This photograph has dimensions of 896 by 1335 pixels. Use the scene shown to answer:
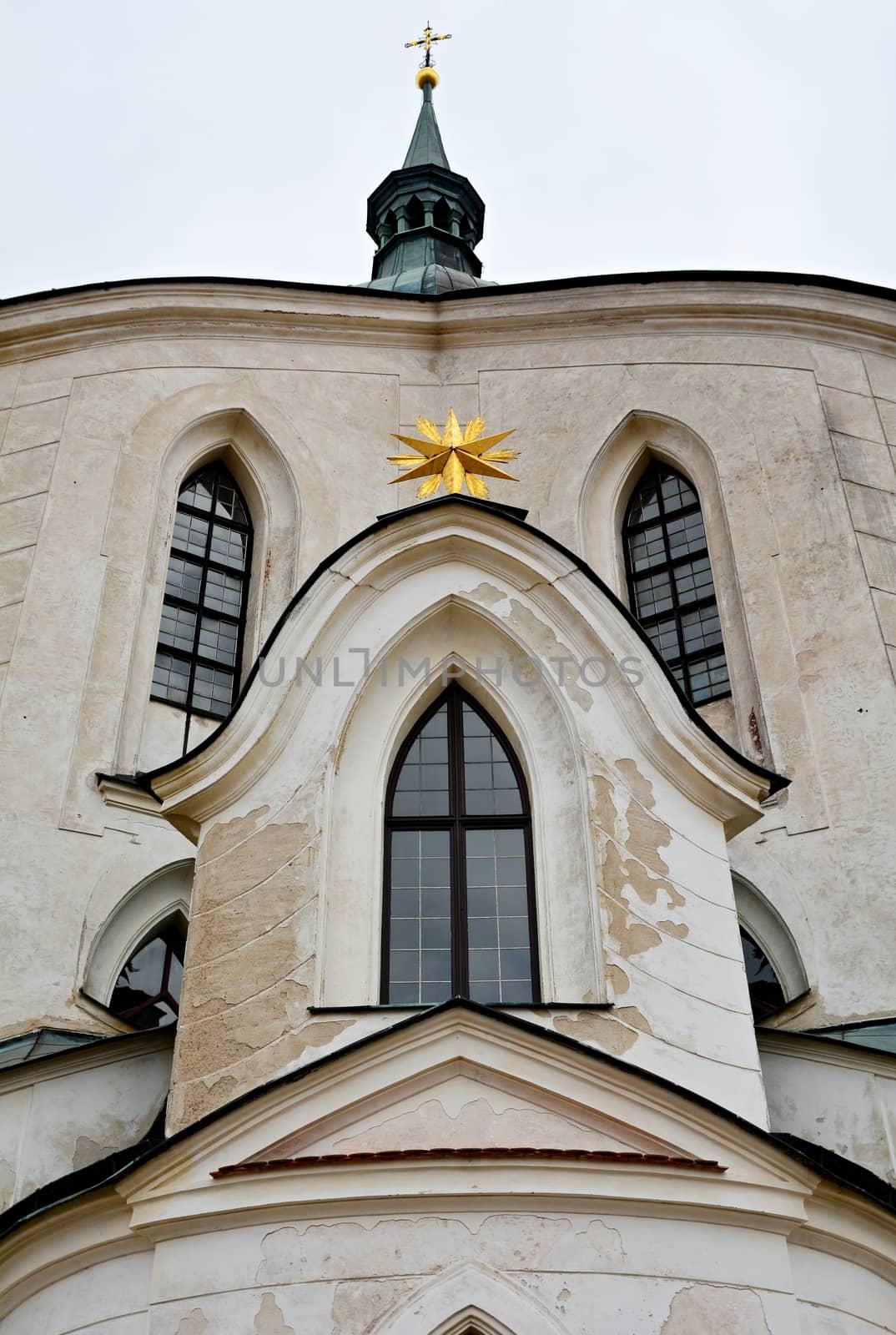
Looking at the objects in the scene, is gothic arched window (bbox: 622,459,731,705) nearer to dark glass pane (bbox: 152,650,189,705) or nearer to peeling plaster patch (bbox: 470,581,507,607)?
peeling plaster patch (bbox: 470,581,507,607)

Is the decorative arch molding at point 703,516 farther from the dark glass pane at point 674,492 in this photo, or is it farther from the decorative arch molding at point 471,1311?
the decorative arch molding at point 471,1311

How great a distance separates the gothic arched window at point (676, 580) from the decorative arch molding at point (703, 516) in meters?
0.12

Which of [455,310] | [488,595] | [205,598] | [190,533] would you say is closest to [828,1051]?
[488,595]

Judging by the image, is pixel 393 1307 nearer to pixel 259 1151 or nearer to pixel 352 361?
pixel 259 1151

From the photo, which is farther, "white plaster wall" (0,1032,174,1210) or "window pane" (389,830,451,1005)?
"white plaster wall" (0,1032,174,1210)

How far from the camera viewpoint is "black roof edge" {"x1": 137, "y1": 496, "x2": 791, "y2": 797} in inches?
441

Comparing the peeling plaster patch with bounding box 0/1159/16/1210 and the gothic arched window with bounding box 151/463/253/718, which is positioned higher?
the gothic arched window with bounding box 151/463/253/718

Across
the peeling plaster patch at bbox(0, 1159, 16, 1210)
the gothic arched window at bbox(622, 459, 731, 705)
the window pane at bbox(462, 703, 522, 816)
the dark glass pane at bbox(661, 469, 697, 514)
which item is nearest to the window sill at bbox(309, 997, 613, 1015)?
the window pane at bbox(462, 703, 522, 816)

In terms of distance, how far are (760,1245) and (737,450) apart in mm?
9308

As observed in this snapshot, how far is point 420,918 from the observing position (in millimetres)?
10812

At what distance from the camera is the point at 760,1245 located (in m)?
9.11

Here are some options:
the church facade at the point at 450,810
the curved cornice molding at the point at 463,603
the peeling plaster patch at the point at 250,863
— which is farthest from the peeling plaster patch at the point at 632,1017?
the peeling plaster patch at the point at 250,863

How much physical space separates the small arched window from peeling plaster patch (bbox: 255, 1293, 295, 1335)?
4.76 m

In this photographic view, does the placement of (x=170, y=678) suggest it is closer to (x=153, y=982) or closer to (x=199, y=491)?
(x=199, y=491)
